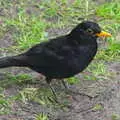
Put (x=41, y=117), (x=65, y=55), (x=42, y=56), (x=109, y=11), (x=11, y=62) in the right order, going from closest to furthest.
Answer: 1. (x=41, y=117)
2. (x=65, y=55)
3. (x=42, y=56)
4. (x=11, y=62)
5. (x=109, y=11)

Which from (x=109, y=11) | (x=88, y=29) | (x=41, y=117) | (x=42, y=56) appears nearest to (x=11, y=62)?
(x=42, y=56)

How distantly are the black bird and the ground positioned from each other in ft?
0.94

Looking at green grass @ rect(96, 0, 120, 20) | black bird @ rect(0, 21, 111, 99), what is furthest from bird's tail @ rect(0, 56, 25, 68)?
green grass @ rect(96, 0, 120, 20)

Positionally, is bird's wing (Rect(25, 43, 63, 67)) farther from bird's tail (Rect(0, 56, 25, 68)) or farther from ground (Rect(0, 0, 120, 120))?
ground (Rect(0, 0, 120, 120))

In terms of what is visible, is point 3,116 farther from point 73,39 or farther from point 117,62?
point 117,62

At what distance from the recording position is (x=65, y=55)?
6914 mm

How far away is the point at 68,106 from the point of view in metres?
6.98

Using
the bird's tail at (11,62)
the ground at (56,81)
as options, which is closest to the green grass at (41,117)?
the ground at (56,81)

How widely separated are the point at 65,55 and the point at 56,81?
2.40 ft

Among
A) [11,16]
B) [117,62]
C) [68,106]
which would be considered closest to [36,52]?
[68,106]

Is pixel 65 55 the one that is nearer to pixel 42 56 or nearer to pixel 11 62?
pixel 42 56

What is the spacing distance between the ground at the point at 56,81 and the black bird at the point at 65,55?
29 cm

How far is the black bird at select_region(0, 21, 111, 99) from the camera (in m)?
6.88

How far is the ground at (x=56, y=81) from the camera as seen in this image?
6859mm
